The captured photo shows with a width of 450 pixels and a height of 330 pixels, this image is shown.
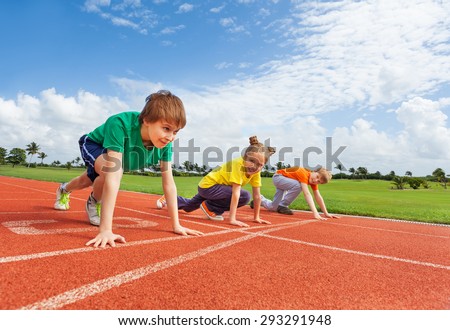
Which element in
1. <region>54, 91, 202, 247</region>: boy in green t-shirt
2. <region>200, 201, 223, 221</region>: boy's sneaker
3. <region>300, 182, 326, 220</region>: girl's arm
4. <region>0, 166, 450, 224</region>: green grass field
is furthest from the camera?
<region>0, 166, 450, 224</region>: green grass field

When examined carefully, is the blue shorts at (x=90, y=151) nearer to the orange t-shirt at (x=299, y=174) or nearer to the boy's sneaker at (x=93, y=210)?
the boy's sneaker at (x=93, y=210)

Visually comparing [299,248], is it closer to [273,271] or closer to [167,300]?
[273,271]

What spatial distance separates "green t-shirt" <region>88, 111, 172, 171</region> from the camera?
308cm

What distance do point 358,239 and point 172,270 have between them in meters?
3.11

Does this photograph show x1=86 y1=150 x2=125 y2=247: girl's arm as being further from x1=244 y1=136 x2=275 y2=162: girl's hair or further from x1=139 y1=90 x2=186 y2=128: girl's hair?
x1=244 y1=136 x2=275 y2=162: girl's hair

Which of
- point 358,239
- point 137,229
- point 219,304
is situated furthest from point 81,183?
point 358,239

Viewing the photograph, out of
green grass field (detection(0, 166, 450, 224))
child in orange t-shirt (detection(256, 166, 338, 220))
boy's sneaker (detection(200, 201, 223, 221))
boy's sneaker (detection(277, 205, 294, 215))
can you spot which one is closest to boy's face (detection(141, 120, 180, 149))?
boy's sneaker (detection(200, 201, 223, 221))

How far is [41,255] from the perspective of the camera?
7.76 feet

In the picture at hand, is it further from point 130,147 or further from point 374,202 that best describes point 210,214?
point 374,202

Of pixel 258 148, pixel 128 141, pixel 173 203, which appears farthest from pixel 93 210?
pixel 258 148

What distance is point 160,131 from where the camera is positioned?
3.13m

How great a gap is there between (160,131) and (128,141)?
421 mm

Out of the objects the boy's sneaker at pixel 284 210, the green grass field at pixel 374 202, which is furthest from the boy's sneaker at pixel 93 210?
the green grass field at pixel 374 202

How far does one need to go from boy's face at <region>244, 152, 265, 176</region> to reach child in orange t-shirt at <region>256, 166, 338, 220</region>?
2.32 metres
